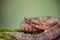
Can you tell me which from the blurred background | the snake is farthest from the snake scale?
the blurred background

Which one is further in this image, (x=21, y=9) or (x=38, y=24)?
(x=21, y=9)

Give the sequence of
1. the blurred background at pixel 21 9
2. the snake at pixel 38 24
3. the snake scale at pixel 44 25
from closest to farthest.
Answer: the snake scale at pixel 44 25
the snake at pixel 38 24
the blurred background at pixel 21 9

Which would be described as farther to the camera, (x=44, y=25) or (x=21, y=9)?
(x=21, y=9)

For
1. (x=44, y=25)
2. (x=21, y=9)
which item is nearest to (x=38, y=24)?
(x=44, y=25)

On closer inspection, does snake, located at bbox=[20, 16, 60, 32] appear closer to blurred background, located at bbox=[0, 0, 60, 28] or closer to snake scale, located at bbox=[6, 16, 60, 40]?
snake scale, located at bbox=[6, 16, 60, 40]

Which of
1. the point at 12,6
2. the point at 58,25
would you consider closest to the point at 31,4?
the point at 12,6

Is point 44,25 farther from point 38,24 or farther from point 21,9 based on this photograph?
point 21,9

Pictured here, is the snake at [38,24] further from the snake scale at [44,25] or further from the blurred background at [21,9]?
the blurred background at [21,9]

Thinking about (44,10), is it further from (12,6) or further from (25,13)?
(12,6)

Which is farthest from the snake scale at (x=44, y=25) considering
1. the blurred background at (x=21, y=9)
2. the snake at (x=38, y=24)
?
the blurred background at (x=21, y=9)
